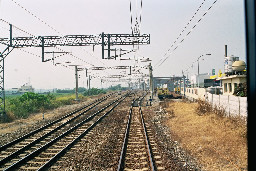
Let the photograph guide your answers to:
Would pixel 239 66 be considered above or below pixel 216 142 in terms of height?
above

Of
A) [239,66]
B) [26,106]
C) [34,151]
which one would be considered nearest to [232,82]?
[239,66]

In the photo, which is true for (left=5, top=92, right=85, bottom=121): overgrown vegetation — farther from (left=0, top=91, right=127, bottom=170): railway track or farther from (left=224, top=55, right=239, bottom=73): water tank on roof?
(left=224, top=55, right=239, bottom=73): water tank on roof

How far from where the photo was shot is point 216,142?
1037 centimetres

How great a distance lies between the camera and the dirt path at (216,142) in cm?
811

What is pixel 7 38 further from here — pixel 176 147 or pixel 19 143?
pixel 176 147

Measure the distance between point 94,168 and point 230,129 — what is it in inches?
306

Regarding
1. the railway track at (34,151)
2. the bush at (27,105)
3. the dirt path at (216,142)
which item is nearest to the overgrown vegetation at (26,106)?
the bush at (27,105)

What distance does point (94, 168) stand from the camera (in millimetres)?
7863

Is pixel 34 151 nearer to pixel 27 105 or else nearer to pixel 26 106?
pixel 26 106

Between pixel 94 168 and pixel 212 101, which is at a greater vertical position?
pixel 212 101

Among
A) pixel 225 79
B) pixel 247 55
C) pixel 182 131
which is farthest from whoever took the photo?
pixel 225 79

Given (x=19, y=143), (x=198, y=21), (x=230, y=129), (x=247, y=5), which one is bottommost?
(x=19, y=143)

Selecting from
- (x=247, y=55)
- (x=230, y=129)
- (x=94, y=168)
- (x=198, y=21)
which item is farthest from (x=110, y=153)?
(x=247, y=55)

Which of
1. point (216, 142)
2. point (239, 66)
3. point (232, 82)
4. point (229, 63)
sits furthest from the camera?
point (229, 63)
